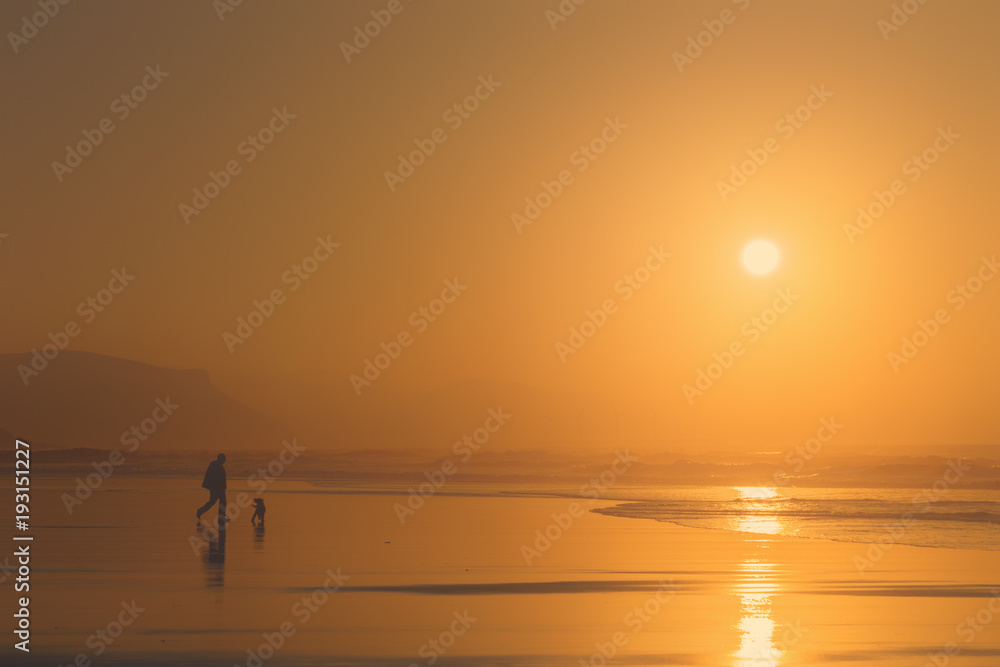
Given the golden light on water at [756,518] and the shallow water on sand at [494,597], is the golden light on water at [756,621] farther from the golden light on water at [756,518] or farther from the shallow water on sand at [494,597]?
the golden light on water at [756,518]

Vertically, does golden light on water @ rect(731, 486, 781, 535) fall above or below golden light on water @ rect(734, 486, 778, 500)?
below

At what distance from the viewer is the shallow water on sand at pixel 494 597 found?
11.0m

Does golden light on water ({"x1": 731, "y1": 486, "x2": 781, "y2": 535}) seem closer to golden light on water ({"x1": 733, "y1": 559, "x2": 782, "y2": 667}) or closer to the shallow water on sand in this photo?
the shallow water on sand

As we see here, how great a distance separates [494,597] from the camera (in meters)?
14.8

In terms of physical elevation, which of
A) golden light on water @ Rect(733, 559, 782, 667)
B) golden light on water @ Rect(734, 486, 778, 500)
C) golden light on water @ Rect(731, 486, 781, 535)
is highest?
golden light on water @ Rect(734, 486, 778, 500)

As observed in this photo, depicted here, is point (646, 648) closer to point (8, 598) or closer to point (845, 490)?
point (8, 598)

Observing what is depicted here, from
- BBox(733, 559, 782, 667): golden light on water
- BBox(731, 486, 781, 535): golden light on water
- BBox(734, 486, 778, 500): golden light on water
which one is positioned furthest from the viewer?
BBox(734, 486, 778, 500): golden light on water

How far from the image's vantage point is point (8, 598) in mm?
13391

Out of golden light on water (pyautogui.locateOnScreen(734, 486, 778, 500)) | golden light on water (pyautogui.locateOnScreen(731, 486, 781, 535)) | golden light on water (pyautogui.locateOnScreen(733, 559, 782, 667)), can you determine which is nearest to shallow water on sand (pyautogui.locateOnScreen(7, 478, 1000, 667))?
golden light on water (pyautogui.locateOnScreen(733, 559, 782, 667))

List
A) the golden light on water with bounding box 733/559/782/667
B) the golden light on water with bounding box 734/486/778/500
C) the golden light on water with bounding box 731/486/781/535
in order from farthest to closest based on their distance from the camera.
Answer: the golden light on water with bounding box 734/486/778/500
the golden light on water with bounding box 731/486/781/535
the golden light on water with bounding box 733/559/782/667

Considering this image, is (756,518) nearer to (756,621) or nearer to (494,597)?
(494,597)

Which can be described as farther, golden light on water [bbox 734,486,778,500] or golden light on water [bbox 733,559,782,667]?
golden light on water [bbox 734,486,778,500]

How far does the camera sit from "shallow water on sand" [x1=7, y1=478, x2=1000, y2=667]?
36.2ft

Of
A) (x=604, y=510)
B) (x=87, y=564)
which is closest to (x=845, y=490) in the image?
(x=604, y=510)
